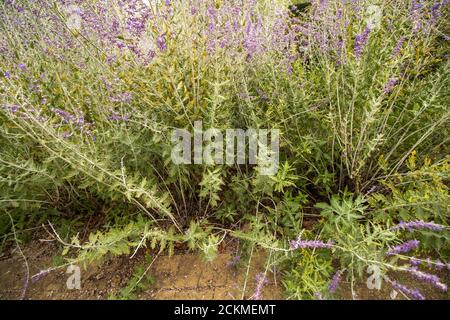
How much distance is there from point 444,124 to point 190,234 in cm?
195

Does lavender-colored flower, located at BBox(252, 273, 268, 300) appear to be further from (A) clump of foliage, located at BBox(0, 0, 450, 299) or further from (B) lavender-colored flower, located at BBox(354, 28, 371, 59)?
(B) lavender-colored flower, located at BBox(354, 28, 371, 59)

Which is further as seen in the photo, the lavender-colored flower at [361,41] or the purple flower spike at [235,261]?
the purple flower spike at [235,261]

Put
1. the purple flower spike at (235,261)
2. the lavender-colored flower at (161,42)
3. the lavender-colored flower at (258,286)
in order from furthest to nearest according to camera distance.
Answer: the purple flower spike at (235,261), the lavender-colored flower at (161,42), the lavender-colored flower at (258,286)

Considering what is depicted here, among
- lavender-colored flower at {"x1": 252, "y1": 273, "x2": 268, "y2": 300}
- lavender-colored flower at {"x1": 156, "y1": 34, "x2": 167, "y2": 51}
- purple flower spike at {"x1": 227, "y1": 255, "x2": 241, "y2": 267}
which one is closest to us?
lavender-colored flower at {"x1": 252, "y1": 273, "x2": 268, "y2": 300}

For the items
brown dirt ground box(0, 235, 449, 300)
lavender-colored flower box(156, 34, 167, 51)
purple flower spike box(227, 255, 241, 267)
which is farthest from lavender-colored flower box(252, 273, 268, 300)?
lavender-colored flower box(156, 34, 167, 51)

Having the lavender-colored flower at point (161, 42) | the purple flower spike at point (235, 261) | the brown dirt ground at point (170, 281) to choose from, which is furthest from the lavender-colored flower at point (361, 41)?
the purple flower spike at point (235, 261)

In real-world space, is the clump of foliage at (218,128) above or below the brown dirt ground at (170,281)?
Result: above

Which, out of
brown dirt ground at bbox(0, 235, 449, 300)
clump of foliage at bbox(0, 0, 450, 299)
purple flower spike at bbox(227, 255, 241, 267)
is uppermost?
clump of foliage at bbox(0, 0, 450, 299)

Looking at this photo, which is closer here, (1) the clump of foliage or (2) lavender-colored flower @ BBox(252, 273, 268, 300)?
(2) lavender-colored flower @ BBox(252, 273, 268, 300)

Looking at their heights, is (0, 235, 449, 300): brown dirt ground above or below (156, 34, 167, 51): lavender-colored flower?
below

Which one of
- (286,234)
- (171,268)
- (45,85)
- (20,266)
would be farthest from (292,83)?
(20,266)

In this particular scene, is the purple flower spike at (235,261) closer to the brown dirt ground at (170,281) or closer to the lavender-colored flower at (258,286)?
the brown dirt ground at (170,281)

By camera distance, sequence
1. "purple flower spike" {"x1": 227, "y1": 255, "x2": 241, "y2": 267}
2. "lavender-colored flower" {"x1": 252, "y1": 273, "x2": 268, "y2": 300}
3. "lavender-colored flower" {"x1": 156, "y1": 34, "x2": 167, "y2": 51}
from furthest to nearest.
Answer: "purple flower spike" {"x1": 227, "y1": 255, "x2": 241, "y2": 267}
"lavender-colored flower" {"x1": 156, "y1": 34, "x2": 167, "y2": 51}
"lavender-colored flower" {"x1": 252, "y1": 273, "x2": 268, "y2": 300}

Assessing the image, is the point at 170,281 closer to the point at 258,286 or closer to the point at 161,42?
the point at 258,286
